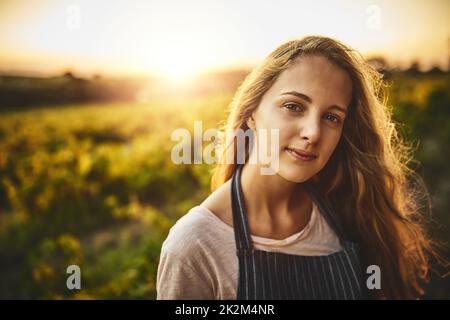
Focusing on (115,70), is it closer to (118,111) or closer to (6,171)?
(118,111)

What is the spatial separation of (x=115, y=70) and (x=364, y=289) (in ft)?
7.75

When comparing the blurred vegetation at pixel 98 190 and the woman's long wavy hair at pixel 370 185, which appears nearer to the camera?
the woman's long wavy hair at pixel 370 185

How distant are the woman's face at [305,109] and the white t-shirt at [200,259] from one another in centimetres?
38

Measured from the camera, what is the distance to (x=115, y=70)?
3.20 metres

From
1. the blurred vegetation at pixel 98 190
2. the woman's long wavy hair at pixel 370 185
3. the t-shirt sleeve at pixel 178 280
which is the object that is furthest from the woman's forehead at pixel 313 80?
the blurred vegetation at pixel 98 190

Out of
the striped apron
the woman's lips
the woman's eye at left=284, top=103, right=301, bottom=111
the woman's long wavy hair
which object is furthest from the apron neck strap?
the woman's eye at left=284, top=103, right=301, bottom=111

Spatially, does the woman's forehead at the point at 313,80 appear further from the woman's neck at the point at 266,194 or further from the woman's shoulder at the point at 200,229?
the woman's shoulder at the point at 200,229

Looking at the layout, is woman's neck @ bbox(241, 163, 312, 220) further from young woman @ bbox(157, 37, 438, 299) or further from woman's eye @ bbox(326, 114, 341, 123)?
woman's eye @ bbox(326, 114, 341, 123)

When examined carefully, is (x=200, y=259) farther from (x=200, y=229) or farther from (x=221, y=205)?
(x=221, y=205)

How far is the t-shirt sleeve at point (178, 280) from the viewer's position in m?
1.62

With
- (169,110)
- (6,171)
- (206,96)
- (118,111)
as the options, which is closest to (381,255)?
(206,96)

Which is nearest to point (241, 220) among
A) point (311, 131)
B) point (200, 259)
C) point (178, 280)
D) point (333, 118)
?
point (200, 259)

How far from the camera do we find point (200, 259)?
1.65m

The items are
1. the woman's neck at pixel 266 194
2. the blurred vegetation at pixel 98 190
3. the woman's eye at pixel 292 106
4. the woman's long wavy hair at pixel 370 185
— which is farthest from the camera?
the blurred vegetation at pixel 98 190
